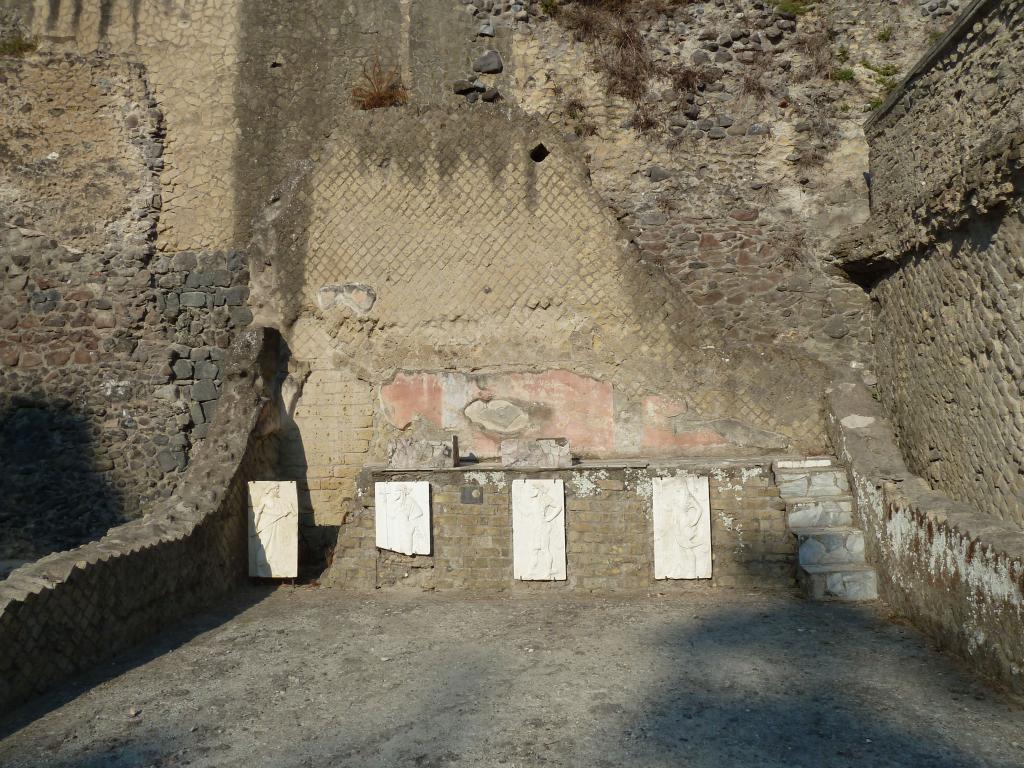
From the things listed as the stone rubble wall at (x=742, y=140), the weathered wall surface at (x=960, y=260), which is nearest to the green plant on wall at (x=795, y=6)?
the stone rubble wall at (x=742, y=140)

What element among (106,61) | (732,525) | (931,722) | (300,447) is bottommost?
(931,722)

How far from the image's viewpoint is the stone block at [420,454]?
257 inches

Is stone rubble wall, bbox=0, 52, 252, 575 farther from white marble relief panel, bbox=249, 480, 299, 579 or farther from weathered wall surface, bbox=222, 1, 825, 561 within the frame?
white marble relief panel, bbox=249, 480, 299, 579

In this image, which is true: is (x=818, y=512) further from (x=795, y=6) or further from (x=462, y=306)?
(x=795, y=6)

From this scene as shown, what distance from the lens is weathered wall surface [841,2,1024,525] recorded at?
478cm

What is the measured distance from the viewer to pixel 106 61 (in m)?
8.62

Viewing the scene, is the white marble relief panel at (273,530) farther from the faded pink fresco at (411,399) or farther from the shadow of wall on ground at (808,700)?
the shadow of wall on ground at (808,700)

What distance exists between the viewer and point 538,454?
643cm

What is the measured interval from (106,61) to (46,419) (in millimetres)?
3920

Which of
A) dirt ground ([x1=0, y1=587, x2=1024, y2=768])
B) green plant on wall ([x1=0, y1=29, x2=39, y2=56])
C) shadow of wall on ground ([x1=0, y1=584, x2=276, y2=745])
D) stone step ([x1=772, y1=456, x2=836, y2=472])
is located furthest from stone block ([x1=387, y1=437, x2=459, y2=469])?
green plant on wall ([x1=0, y1=29, x2=39, y2=56])

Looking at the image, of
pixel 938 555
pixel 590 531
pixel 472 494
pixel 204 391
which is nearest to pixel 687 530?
pixel 590 531

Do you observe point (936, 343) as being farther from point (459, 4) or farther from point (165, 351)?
point (165, 351)

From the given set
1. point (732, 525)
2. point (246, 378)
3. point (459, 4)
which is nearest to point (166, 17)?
point (459, 4)

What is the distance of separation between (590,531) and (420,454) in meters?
1.53
